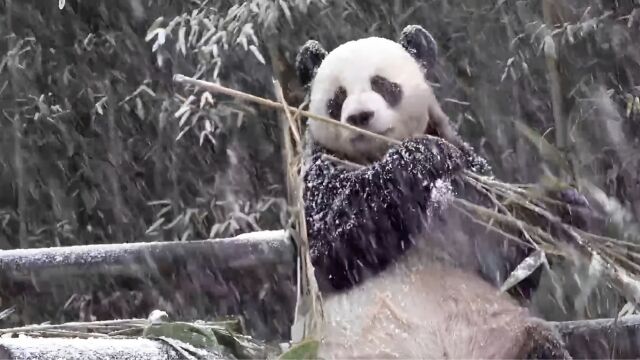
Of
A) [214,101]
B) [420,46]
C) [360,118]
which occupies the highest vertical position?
[214,101]

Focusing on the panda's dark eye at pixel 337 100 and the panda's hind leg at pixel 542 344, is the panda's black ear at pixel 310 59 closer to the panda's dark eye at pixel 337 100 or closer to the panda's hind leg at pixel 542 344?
the panda's dark eye at pixel 337 100

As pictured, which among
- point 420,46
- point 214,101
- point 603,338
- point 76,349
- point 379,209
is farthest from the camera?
point 214,101

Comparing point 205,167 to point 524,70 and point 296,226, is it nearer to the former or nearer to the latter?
point 524,70

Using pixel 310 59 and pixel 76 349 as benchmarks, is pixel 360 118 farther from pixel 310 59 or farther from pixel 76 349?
pixel 76 349

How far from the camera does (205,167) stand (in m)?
3.07

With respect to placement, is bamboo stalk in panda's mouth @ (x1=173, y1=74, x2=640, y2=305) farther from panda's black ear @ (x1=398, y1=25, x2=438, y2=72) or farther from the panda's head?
panda's black ear @ (x1=398, y1=25, x2=438, y2=72)

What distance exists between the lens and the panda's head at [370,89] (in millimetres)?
1364

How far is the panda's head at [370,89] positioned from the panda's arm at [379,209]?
0.30 ft

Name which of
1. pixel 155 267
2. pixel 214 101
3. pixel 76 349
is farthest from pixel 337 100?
pixel 214 101

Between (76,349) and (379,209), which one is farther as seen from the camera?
(379,209)

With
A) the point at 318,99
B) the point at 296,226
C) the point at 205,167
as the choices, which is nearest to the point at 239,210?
the point at 205,167

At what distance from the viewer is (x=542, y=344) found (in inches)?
46.0

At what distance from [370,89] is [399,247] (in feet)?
1.00

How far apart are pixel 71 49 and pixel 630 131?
2117mm
